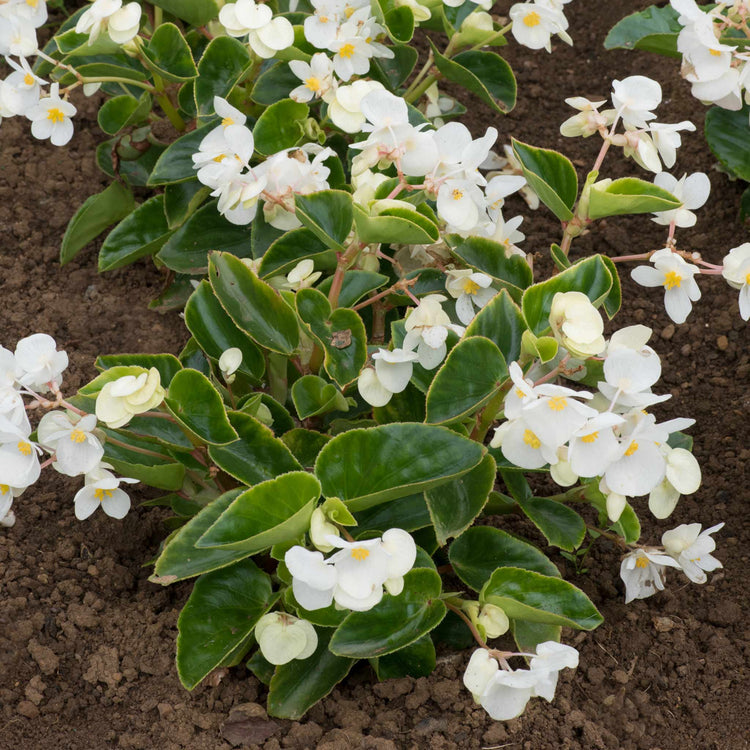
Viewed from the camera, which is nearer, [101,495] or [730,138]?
[101,495]

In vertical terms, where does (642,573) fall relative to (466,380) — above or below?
below

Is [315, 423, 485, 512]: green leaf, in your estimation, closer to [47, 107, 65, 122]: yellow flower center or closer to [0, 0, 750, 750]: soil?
[0, 0, 750, 750]: soil

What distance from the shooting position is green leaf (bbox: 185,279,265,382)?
1.46 metres

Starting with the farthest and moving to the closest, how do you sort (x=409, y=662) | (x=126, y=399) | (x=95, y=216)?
(x=95, y=216), (x=409, y=662), (x=126, y=399)

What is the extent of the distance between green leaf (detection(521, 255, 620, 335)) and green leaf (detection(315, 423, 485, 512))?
19cm

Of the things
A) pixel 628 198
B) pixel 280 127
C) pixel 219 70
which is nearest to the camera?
pixel 628 198

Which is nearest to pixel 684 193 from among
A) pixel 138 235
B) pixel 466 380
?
pixel 466 380

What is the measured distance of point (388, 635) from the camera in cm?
127

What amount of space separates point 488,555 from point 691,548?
29 centimetres

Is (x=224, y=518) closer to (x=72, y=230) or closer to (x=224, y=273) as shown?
(x=224, y=273)

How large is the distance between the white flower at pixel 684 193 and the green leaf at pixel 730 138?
56 centimetres

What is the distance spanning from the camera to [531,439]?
1.17 m

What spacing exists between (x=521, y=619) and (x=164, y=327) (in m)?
1.04

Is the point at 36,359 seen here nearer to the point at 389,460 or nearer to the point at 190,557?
the point at 190,557
